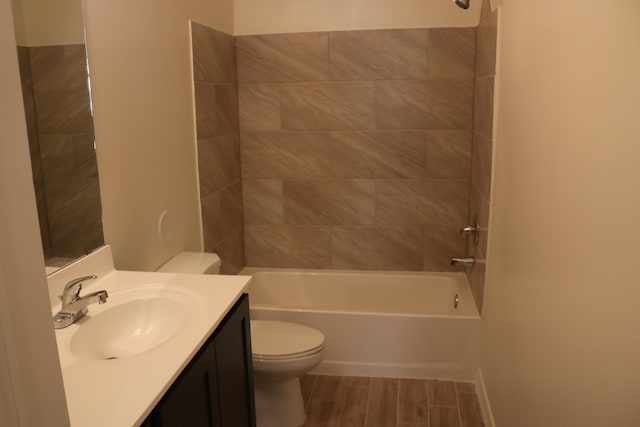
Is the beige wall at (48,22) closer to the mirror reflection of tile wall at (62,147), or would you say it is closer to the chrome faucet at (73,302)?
the mirror reflection of tile wall at (62,147)

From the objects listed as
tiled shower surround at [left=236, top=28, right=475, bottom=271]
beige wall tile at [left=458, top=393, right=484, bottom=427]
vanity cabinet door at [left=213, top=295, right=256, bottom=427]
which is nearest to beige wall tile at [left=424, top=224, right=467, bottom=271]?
tiled shower surround at [left=236, top=28, right=475, bottom=271]

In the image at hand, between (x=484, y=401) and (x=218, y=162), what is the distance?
73.9 inches

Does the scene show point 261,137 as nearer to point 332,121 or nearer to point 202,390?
point 332,121

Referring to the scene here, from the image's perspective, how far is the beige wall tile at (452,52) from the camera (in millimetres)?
3285

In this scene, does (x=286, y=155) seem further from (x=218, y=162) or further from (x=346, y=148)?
(x=218, y=162)

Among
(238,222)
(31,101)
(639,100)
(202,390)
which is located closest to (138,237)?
(31,101)

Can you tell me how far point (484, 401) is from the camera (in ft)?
8.85

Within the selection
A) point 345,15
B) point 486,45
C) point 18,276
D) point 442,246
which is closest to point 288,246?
point 442,246

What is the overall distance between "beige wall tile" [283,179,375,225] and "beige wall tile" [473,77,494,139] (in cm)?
76

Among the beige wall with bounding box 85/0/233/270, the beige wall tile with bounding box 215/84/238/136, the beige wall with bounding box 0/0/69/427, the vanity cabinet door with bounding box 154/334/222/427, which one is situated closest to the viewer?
the beige wall with bounding box 0/0/69/427

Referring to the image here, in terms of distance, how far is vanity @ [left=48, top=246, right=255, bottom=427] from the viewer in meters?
1.24

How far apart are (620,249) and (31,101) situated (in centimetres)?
164

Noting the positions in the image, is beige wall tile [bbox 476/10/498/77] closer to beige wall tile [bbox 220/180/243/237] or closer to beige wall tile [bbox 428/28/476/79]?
beige wall tile [bbox 428/28/476/79]

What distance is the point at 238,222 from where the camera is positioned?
11.8ft
